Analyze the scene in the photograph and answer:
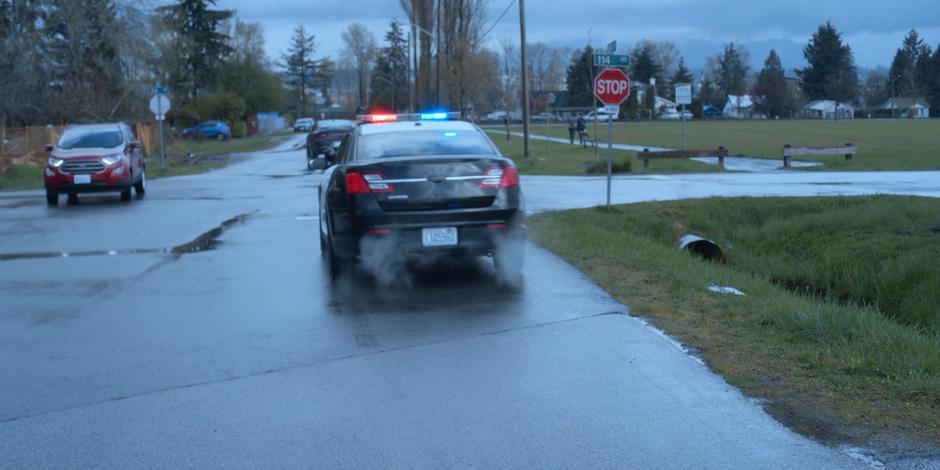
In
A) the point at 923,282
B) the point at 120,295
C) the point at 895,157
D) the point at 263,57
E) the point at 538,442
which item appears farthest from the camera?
the point at 263,57

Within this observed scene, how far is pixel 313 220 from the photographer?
16219 millimetres

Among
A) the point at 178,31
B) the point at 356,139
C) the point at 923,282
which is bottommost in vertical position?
the point at 923,282

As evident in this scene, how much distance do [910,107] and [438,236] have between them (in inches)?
4799

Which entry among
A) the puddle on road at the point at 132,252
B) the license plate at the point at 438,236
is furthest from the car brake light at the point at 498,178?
the puddle on road at the point at 132,252

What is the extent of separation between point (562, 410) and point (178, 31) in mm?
73780

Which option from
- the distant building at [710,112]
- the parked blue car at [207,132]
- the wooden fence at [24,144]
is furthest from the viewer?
the distant building at [710,112]

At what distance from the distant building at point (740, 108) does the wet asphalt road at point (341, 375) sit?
12483cm

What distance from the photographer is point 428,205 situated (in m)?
9.23

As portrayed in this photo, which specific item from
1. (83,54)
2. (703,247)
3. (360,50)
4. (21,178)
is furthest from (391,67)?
(703,247)

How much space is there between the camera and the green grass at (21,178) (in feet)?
91.5

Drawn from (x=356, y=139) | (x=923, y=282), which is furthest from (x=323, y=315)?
(x=923, y=282)

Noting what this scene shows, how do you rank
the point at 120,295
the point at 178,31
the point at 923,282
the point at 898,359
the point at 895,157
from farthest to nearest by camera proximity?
1. the point at 178,31
2. the point at 895,157
3. the point at 923,282
4. the point at 120,295
5. the point at 898,359

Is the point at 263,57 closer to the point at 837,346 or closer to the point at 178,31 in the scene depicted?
the point at 178,31

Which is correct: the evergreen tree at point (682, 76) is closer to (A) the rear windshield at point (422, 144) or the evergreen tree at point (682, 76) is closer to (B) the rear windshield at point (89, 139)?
(B) the rear windshield at point (89, 139)
